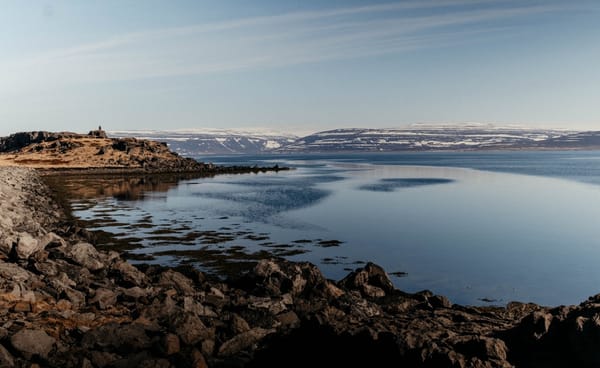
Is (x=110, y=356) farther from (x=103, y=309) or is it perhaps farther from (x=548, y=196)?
(x=548, y=196)

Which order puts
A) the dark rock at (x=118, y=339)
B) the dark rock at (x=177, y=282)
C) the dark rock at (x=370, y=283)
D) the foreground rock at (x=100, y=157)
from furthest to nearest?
the foreground rock at (x=100, y=157)
the dark rock at (x=370, y=283)
the dark rock at (x=177, y=282)
the dark rock at (x=118, y=339)

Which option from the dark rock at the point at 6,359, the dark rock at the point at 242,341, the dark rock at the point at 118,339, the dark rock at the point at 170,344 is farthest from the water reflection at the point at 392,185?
the dark rock at the point at 6,359

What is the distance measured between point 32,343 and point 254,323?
495 cm

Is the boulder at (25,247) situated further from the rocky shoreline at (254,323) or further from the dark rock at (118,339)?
the dark rock at (118,339)

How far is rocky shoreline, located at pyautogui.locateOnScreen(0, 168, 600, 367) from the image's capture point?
369 inches

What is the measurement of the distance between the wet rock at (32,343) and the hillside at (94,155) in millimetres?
107113

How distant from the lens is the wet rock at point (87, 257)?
17750 mm

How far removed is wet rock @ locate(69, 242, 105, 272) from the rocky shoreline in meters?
0.06

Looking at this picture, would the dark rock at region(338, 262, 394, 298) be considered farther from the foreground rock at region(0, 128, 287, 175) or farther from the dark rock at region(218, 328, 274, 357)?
the foreground rock at region(0, 128, 287, 175)

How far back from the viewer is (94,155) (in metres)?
123

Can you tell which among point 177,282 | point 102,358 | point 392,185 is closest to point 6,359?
point 102,358

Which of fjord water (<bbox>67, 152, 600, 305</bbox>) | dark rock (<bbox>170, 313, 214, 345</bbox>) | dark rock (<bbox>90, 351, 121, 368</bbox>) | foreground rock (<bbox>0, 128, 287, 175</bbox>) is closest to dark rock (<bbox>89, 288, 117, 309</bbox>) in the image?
dark rock (<bbox>170, 313, 214, 345</bbox>)

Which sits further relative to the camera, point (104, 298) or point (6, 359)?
point (104, 298)

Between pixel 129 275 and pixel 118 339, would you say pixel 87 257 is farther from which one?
pixel 118 339
